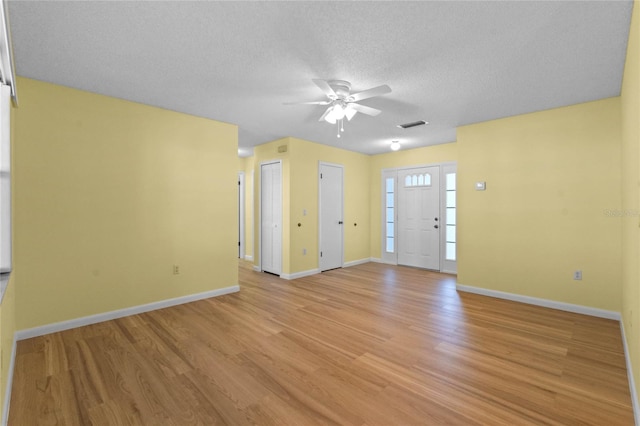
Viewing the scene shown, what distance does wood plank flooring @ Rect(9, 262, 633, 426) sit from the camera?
1.91 m

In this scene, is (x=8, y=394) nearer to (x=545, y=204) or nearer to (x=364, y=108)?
(x=364, y=108)

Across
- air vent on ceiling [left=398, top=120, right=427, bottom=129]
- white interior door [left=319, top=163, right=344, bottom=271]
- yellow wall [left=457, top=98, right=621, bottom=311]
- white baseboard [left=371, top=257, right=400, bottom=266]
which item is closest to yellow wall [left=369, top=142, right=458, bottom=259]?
white baseboard [left=371, top=257, right=400, bottom=266]

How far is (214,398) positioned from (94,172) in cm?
291

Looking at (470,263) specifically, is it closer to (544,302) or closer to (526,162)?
(544,302)

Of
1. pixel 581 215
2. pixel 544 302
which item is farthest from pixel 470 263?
pixel 581 215

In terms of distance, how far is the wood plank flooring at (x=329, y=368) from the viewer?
6.25 feet

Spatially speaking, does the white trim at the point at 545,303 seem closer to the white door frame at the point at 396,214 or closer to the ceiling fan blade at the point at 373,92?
the white door frame at the point at 396,214

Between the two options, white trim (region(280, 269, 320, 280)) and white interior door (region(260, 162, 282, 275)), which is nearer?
white trim (region(280, 269, 320, 280))

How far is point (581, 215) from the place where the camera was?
3729 millimetres

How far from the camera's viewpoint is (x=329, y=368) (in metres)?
2.44

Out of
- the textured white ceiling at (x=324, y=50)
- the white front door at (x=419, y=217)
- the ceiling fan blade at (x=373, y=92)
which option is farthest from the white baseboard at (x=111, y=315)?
the white front door at (x=419, y=217)

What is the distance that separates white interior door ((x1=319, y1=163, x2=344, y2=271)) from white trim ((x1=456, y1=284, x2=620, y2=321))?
2550 mm

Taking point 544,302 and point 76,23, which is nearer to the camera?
point 76,23

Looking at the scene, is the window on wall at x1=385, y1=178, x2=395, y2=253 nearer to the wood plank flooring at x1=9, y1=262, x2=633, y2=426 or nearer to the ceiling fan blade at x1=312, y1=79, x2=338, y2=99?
the wood plank flooring at x1=9, y1=262, x2=633, y2=426
